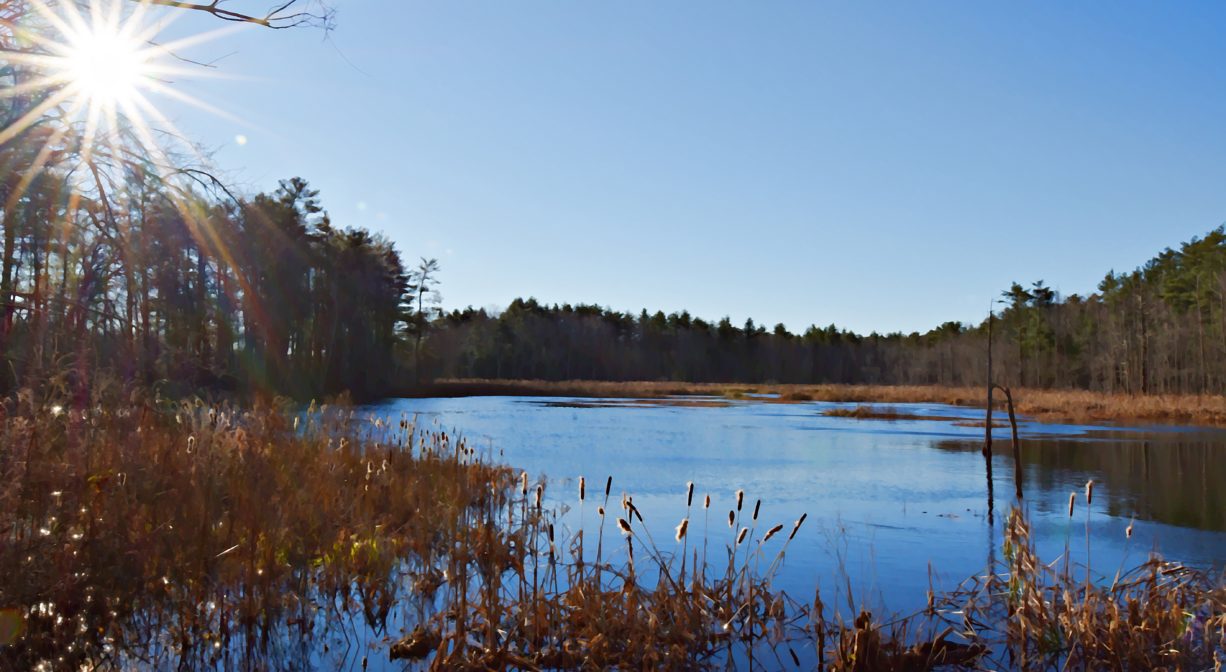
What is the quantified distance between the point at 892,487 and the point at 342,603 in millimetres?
11622

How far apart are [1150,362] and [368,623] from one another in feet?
259

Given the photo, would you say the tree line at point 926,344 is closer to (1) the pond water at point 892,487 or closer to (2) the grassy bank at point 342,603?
(1) the pond water at point 892,487

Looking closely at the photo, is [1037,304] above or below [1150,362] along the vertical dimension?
above

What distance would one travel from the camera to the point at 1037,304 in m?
86.5

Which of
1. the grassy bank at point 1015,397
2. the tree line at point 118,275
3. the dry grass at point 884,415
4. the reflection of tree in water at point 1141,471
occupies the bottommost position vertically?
the reflection of tree in water at point 1141,471

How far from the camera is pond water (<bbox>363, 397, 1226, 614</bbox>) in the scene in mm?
9992

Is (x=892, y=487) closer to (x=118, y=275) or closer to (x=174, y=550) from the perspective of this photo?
(x=174, y=550)

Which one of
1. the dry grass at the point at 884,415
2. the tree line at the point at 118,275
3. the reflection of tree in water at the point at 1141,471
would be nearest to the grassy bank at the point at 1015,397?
the dry grass at the point at 884,415

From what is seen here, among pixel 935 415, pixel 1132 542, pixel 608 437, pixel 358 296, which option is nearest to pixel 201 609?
pixel 1132 542

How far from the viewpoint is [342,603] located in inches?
294

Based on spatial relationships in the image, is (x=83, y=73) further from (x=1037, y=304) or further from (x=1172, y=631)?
(x=1037, y=304)

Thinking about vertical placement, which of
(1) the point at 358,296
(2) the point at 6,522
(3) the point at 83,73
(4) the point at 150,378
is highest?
(1) the point at 358,296

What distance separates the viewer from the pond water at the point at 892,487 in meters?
9.99

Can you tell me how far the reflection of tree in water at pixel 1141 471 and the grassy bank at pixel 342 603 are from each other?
7.81 meters
